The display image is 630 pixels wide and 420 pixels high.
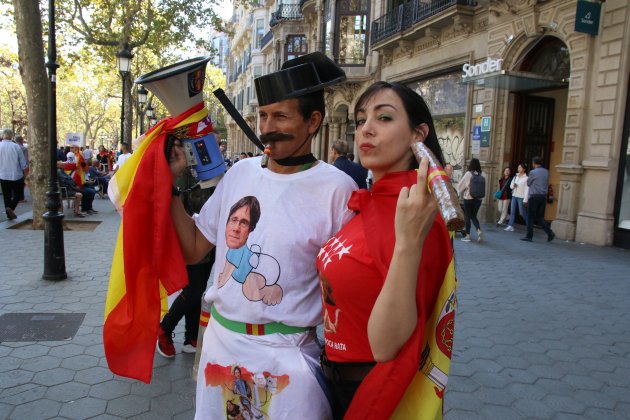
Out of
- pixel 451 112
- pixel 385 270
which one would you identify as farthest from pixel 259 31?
pixel 385 270

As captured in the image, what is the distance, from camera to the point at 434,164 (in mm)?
1102

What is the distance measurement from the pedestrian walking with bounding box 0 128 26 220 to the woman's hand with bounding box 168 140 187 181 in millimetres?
11319

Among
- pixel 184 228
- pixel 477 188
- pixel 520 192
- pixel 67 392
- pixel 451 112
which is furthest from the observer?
pixel 451 112

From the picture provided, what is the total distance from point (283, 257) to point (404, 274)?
55 centimetres

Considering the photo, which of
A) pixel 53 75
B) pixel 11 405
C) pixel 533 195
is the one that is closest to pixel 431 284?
pixel 11 405

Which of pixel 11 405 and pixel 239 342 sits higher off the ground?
pixel 239 342

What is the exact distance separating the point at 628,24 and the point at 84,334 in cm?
1072

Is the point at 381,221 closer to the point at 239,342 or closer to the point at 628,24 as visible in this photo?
the point at 239,342

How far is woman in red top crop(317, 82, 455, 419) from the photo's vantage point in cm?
117

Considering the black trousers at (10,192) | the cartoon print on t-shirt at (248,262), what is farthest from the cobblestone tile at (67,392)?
the black trousers at (10,192)

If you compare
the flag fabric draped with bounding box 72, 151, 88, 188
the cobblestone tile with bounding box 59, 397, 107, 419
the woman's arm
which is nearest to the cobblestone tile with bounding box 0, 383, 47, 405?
the cobblestone tile with bounding box 59, 397, 107, 419

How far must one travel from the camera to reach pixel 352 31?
22.5 metres

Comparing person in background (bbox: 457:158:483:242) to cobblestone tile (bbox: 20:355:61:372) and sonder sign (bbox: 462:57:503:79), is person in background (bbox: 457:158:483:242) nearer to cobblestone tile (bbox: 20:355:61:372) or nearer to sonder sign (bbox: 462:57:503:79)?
sonder sign (bbox: 462:57:503:79)

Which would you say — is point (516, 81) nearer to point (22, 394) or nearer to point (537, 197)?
point (537, 197)
